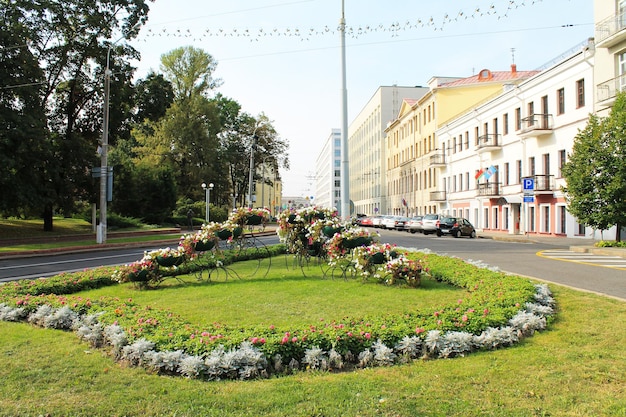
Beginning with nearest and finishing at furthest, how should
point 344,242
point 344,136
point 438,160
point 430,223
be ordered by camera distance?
point 344,242
point 344,136
point 430,223
point 438,160

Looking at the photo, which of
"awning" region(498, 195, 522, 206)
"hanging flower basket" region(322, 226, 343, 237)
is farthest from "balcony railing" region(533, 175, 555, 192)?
"hanging flower basket" region(322, 226, 343, 237)

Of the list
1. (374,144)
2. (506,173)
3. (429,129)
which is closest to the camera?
(506,173)

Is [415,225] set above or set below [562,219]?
below

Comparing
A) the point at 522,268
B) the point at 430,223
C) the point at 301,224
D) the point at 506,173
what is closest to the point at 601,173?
the point at 522,268

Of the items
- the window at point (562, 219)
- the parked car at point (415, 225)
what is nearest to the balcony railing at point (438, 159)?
the parked car at point (415, 225)

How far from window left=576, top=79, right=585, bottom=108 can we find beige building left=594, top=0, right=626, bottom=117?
1794mm

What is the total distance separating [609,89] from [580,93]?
381 centimetres

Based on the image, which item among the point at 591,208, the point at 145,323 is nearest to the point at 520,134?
the point at 591,208

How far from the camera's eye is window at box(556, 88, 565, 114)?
31.7m

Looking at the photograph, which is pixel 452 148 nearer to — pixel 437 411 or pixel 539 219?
pixel 539 219

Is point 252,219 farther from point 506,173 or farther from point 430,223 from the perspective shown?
point 506,173

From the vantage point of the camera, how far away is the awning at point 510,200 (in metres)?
37.3

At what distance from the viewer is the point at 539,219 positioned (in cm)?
3381

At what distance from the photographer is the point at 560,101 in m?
32.1
